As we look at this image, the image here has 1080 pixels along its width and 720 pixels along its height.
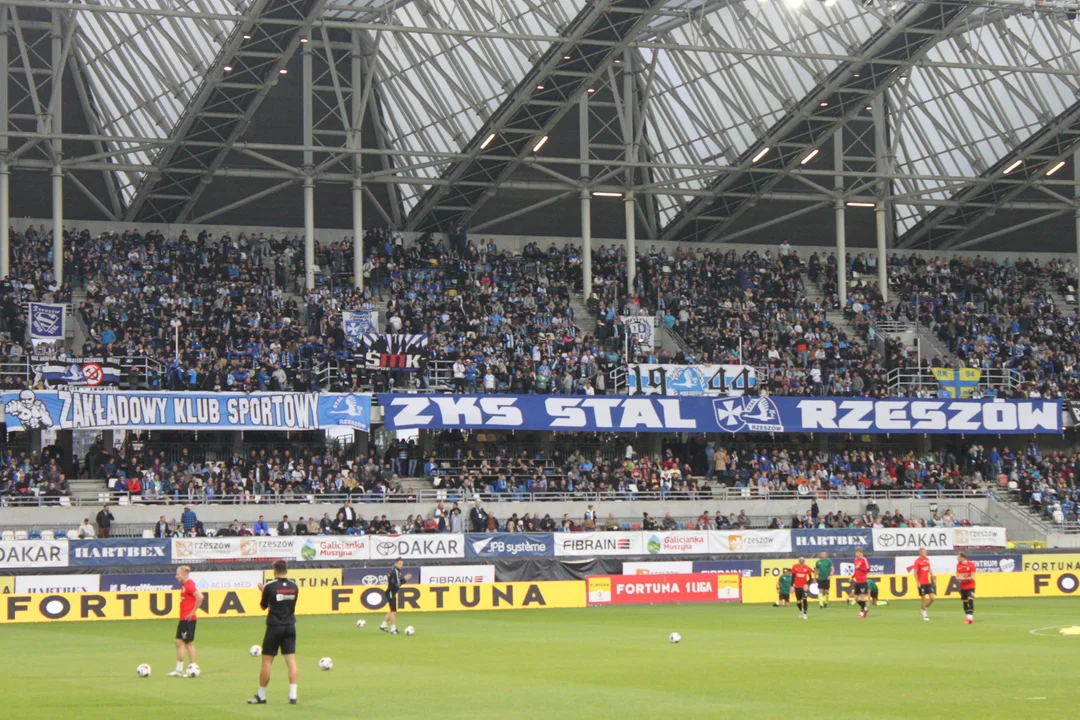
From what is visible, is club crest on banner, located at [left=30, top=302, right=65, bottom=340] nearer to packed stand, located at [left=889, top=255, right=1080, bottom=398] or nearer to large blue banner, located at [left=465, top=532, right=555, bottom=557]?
large blue banner, located at [left=465, top=532, right=555, bottom=557]

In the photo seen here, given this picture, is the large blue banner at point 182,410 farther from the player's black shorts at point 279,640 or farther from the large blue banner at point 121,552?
Result: the player's black shorts at point 279,640

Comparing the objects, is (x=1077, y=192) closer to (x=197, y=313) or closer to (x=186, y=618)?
(x=197, y=313)

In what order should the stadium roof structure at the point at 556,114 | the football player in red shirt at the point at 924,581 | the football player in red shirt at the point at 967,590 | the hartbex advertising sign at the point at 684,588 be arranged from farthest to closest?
the stadium roof structure at the point at 556,114, the hartbex advertising sign at the point at 684,588, the football player in red shirt at the point at 924,581, the football player in red shirt at the point at 967,590

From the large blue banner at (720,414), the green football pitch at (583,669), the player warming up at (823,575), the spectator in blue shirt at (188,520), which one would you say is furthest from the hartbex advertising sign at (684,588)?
the spectator in blue shirt at (188,520)

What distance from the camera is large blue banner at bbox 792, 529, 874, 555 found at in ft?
161

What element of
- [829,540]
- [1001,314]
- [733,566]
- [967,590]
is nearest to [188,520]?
[733,566]

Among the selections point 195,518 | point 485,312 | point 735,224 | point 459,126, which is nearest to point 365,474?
point 195,518

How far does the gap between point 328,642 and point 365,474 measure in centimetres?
2106

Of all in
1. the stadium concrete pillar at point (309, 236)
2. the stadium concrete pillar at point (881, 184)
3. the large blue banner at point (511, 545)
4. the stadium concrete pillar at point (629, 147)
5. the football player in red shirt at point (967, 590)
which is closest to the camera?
the football player in red shirt at point (967, 590)

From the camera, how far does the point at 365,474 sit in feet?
164

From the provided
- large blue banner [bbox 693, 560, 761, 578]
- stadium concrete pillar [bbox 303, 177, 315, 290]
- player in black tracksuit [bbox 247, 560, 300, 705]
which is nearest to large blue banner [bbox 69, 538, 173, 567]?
large blue banner [bbox 693, 560, 761, 578]

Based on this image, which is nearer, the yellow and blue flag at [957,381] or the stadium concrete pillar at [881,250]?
the yellow and blue flag at [957,381]

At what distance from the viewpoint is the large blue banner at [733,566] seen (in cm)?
4447

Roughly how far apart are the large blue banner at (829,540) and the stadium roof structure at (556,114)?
15.4 meters
